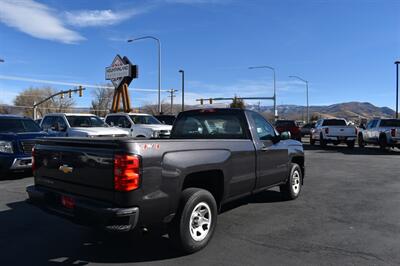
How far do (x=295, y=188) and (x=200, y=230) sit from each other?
3709 mm

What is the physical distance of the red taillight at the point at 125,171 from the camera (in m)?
4.19

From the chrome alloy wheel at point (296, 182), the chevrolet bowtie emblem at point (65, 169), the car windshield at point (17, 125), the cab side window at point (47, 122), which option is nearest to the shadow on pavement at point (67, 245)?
the chevrolet bowtie emblem at point (65, 169)

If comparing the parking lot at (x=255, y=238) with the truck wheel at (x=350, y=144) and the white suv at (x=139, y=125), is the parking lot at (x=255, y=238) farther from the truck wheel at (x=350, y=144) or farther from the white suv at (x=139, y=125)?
the truck wheel at (x=350, y=144)

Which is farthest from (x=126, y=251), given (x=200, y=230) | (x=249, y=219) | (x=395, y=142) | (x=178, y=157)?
(x=395, y=142)

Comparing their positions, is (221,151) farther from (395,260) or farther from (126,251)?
(395,260)

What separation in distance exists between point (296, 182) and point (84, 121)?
8.99 meters

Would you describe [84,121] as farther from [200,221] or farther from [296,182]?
[200,221]

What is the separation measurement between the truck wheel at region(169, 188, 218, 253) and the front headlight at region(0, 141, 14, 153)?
7492 millimetres

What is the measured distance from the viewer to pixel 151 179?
14.4 feet

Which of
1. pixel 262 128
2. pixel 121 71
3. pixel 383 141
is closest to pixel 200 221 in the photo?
pixel 262 128

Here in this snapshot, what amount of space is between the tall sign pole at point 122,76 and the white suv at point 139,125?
77.1ft

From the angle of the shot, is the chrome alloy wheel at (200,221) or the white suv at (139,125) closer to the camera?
the chrome alloy wheel at (200,221)

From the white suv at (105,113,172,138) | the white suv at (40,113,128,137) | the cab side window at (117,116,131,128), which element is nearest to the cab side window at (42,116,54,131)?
the white suv at (40,113,128,137)

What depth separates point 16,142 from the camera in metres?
10.8
